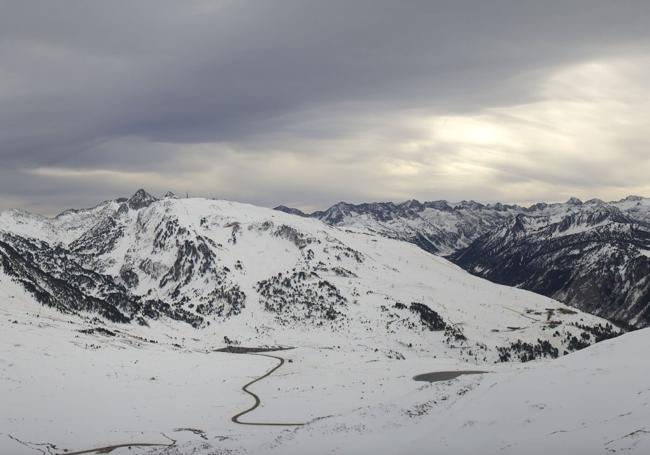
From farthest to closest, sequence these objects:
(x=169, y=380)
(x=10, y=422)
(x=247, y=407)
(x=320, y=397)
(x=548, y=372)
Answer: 1. (x=169, y=380)
2. (x=320, y=397)
3. (x=247, y=407)
4. (x=10, y=422)
5. (x=548, y=372)

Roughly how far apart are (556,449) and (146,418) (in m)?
53.7

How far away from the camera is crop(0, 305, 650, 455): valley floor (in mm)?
44125

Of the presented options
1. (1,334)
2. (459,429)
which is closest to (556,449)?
(459,429)

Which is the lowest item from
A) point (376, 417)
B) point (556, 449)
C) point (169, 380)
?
point (169, 380)

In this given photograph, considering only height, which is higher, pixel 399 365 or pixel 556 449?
pixel 556 449

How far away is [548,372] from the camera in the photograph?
56156 millimetres

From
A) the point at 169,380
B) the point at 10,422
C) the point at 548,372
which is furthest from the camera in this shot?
the point at 169,380

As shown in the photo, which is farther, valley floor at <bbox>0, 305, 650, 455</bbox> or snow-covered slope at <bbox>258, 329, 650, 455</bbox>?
valley floor at <bbox>0, 305, 650, 455</bbox>

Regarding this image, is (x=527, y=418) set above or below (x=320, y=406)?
above

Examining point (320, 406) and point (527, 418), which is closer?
point (527, 418)

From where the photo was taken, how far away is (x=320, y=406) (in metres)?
81.6

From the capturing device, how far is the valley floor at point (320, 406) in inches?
1737

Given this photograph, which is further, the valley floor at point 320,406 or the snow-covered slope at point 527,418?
the valley floor at point 320,406

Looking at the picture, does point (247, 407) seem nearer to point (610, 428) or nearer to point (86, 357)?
point (86, 357)
